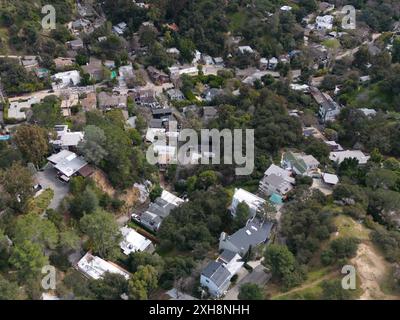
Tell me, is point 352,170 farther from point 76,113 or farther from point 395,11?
point 395,11

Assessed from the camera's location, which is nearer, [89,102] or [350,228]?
[350,228]

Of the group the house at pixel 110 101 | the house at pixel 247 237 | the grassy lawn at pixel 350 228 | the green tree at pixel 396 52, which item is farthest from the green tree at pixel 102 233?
the green tree at pixel 396 52

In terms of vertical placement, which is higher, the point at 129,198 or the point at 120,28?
the point at 120,28

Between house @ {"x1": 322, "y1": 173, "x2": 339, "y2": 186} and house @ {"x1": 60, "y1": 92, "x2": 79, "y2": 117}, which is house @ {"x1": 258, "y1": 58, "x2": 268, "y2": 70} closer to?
house @ {"x1": 60, "y1": 92, "x2": 79, "y2": 117}

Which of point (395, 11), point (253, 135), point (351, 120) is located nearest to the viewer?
point (253, 135)

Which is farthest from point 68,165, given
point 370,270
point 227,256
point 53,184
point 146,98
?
point 370,270

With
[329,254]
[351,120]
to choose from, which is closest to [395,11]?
[351,120]

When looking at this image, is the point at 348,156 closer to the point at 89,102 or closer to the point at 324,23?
the point at 89,102
